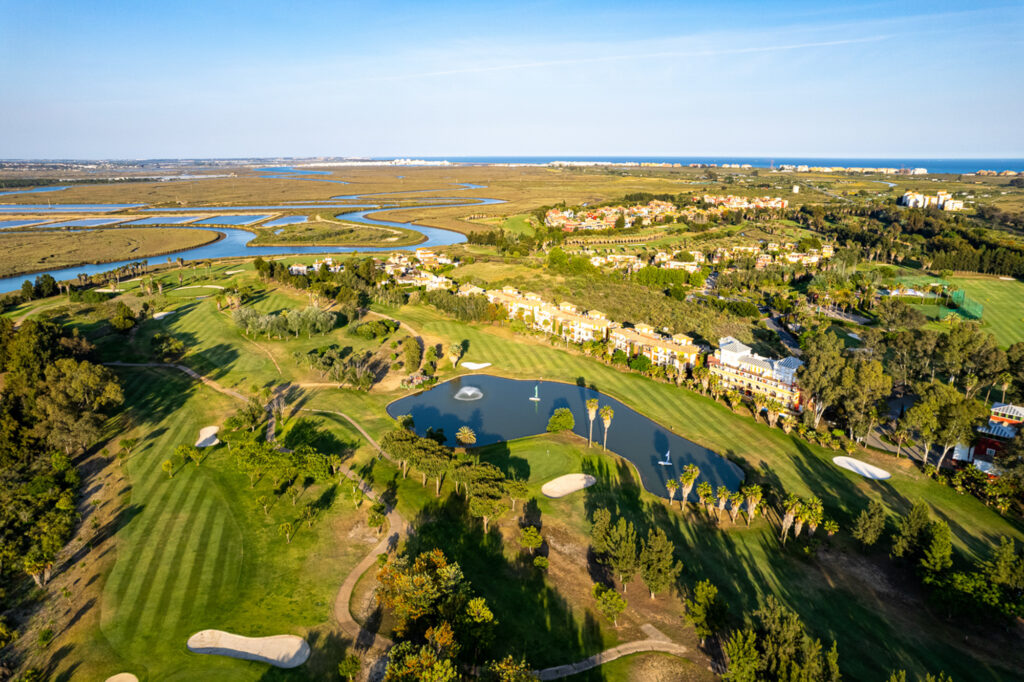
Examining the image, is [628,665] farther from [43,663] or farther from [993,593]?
[43,663]

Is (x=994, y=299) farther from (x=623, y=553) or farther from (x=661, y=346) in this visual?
(x=623, y=553)

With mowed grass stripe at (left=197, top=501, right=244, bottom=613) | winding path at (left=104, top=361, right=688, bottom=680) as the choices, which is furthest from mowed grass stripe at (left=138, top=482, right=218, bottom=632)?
winding path at (left=104, top=361, right=688, bottom=680)

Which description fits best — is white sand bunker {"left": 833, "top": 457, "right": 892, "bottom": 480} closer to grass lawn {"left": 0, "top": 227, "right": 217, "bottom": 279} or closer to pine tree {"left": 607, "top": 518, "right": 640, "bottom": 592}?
pine tree {"left": 607, "top": 518, "right": 640, "bottom": 592}

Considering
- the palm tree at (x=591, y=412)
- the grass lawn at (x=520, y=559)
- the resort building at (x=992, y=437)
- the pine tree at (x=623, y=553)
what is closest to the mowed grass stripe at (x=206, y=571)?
the grass lawn at (x=520, y=559)

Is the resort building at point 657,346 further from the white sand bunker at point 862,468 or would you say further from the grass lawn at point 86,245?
the grass lawn at point 86,245

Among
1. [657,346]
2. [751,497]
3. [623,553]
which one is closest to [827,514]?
[751,497]

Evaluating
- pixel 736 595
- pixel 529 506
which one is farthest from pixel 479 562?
pixel 736 595
